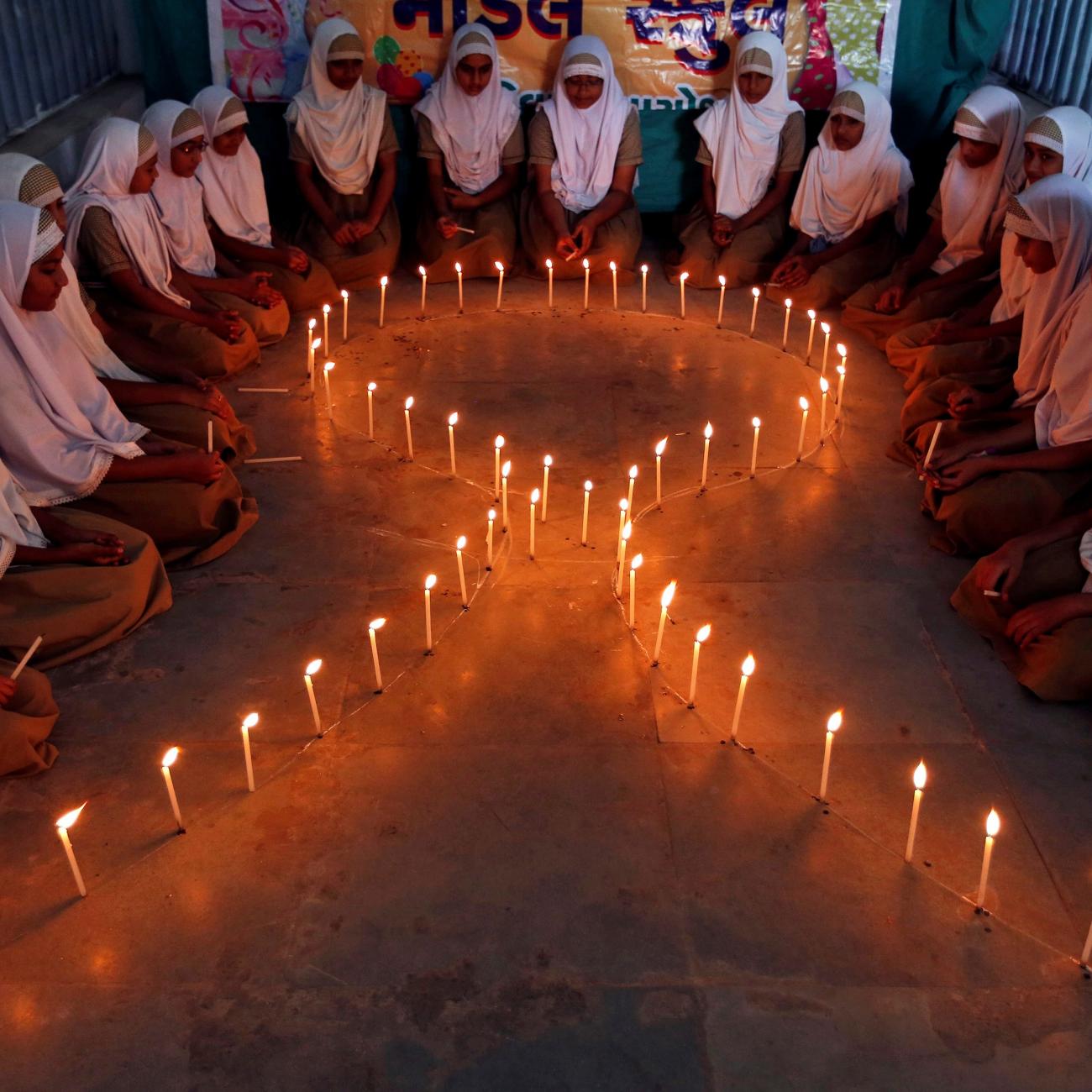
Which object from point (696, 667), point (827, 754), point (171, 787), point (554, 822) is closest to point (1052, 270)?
point (696, 667)

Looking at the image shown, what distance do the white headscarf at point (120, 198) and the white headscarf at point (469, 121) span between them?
86.5 inches

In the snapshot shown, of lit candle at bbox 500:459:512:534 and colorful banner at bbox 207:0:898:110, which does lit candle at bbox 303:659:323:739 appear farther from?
colorful banner at bbox 207:0:898:110

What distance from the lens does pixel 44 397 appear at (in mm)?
4211

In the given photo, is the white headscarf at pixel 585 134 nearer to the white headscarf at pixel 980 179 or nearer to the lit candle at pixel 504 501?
the white headscarf at pixel 980 179

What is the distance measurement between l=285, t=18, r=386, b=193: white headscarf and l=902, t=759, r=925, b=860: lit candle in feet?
17.9

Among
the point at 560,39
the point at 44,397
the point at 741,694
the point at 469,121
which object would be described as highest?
the point at 560,39

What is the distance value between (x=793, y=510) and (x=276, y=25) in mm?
4995

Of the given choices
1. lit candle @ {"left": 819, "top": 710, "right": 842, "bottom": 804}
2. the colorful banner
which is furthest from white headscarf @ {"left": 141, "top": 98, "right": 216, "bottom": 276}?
lit candle @ {"left": 819, "top": 710, "right": 842, "bottom": 804}

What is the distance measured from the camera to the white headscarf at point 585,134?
727 cm

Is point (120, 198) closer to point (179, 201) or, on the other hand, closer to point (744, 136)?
point (179, 201)

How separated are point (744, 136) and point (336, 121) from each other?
2.50 m

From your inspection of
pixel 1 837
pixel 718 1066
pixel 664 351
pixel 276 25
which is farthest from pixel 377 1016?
pixel 276 25

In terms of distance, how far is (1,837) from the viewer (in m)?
3.18

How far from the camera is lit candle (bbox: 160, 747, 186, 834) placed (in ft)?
10.0
